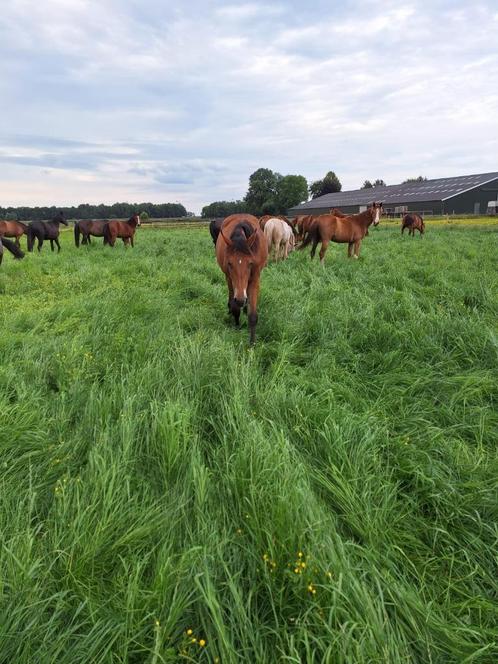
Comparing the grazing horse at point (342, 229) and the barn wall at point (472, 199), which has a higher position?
the barn wall at point (472, 199)

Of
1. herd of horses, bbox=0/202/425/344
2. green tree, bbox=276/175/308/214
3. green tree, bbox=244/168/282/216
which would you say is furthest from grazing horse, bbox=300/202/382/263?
green tree, bbox=244/168/282/216

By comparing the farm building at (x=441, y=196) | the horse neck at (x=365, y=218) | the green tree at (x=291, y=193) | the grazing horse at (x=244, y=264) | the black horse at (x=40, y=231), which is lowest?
the grazing horse at (x=244, y=264)

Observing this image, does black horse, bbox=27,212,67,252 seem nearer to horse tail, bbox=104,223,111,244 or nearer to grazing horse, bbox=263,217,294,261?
horse tail, bbox=104,223,111,244

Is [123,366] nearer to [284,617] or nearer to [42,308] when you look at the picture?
[284,617]

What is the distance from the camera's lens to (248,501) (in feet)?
5.44

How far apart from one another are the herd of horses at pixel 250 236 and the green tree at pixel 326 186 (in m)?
68.6

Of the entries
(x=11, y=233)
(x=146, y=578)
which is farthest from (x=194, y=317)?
(x=11, y=233)

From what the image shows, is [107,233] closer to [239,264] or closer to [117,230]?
[117,230]

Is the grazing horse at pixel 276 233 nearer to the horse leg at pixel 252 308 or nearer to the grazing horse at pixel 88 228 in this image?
the horse leg at pixel 252 308

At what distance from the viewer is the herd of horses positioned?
402cm

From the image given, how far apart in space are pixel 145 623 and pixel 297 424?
1400 millimetres

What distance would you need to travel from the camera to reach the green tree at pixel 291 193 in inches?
2916

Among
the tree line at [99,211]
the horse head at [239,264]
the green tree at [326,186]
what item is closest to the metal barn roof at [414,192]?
the green tree at [326,186]

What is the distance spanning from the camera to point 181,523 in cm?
167
